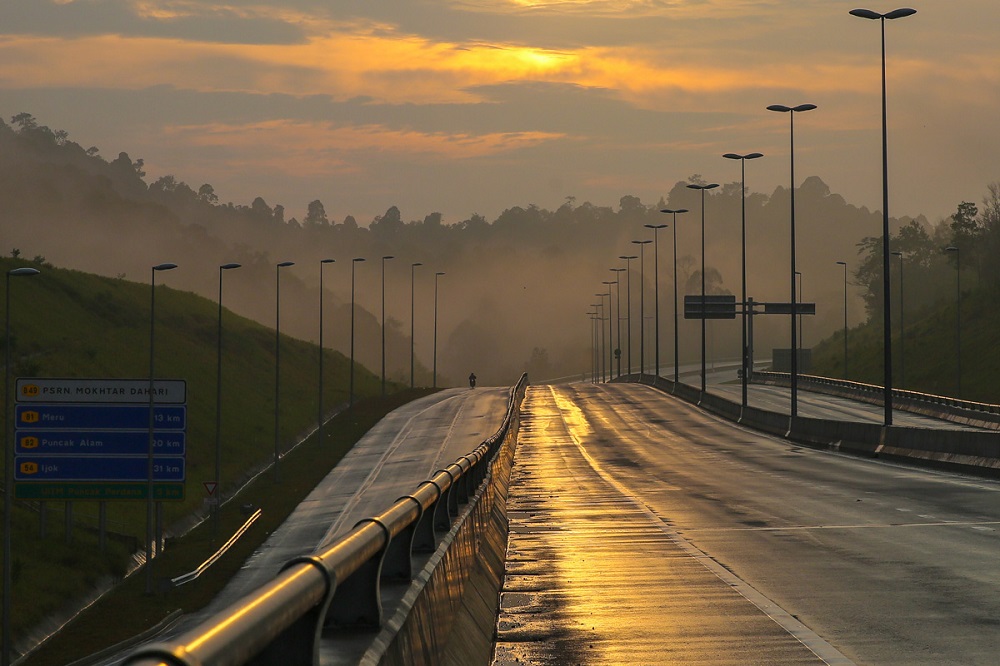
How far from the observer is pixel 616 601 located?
45.4 feet

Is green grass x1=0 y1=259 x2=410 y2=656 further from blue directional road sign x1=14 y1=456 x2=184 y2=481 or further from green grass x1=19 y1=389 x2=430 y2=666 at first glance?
blue directional road sign x1=14 y1=456 x2=184 y2=481

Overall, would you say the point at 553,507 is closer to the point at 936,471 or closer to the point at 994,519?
the point at 994,519

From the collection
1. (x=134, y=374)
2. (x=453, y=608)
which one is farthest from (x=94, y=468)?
(x=134, y=374)

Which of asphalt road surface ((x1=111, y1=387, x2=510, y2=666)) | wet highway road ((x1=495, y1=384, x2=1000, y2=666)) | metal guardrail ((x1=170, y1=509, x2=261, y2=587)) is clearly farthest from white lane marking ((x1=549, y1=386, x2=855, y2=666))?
metal guardrail ((x1=170, y1=509, x2=261, y2=587))

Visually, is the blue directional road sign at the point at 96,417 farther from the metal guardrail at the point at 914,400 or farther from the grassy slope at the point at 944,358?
the grassy slope at the point at 944,358

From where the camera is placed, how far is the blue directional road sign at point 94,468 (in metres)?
53.6

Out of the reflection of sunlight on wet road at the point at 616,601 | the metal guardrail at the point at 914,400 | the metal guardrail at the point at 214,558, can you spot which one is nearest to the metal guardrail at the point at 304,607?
the reflection of sunlight on wet road at the point at 616,601

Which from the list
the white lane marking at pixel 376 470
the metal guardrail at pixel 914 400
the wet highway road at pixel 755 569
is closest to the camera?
the wet highway road at pixel 755 569

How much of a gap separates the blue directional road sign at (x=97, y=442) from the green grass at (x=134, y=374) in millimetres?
4839

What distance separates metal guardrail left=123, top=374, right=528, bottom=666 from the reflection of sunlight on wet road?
2393 mm

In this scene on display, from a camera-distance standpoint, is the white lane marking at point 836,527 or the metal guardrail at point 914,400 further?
the metal guardrail at point 914,400

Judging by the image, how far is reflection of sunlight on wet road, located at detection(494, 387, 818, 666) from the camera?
1085 centimetres

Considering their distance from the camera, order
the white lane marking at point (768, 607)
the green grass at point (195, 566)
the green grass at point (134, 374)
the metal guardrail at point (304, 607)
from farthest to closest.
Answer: the green grass at point (134, 374), the green grass at point (195, 566), the white lane marking at point (768, 607), the metal guardrail at point (304, 607)

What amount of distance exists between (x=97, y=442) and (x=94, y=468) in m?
0.96
